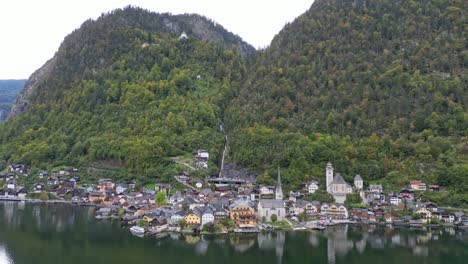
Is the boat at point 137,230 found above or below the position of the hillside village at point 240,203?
below

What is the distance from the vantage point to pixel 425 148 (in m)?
59.1

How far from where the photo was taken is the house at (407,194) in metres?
52.6

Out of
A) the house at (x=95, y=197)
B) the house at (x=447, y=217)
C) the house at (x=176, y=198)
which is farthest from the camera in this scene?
the house at (x=95, y=197)

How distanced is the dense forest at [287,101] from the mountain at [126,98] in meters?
0.32

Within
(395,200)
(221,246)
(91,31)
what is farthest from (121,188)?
(91,31)

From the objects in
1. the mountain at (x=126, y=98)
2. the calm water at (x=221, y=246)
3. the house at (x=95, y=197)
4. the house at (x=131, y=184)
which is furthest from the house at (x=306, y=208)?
the house at (x=95, y=197)

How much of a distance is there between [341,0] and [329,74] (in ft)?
85.6

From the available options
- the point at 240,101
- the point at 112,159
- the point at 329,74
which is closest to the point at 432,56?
the point at 329,74

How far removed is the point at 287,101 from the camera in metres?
80.2

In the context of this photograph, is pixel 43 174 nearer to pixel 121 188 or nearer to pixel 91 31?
pixel 121 188

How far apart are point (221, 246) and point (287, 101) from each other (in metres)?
48.2

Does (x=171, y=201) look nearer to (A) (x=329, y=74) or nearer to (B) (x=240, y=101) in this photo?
(B) (x=240, y=101)

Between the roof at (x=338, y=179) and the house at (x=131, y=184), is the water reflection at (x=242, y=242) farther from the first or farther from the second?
the house at (x=131, y=184)

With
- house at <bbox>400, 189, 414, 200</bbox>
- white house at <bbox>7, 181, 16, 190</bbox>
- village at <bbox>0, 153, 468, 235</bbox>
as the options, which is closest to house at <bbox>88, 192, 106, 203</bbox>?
village at <bbox>0, 153, 468, 235</bbox>
